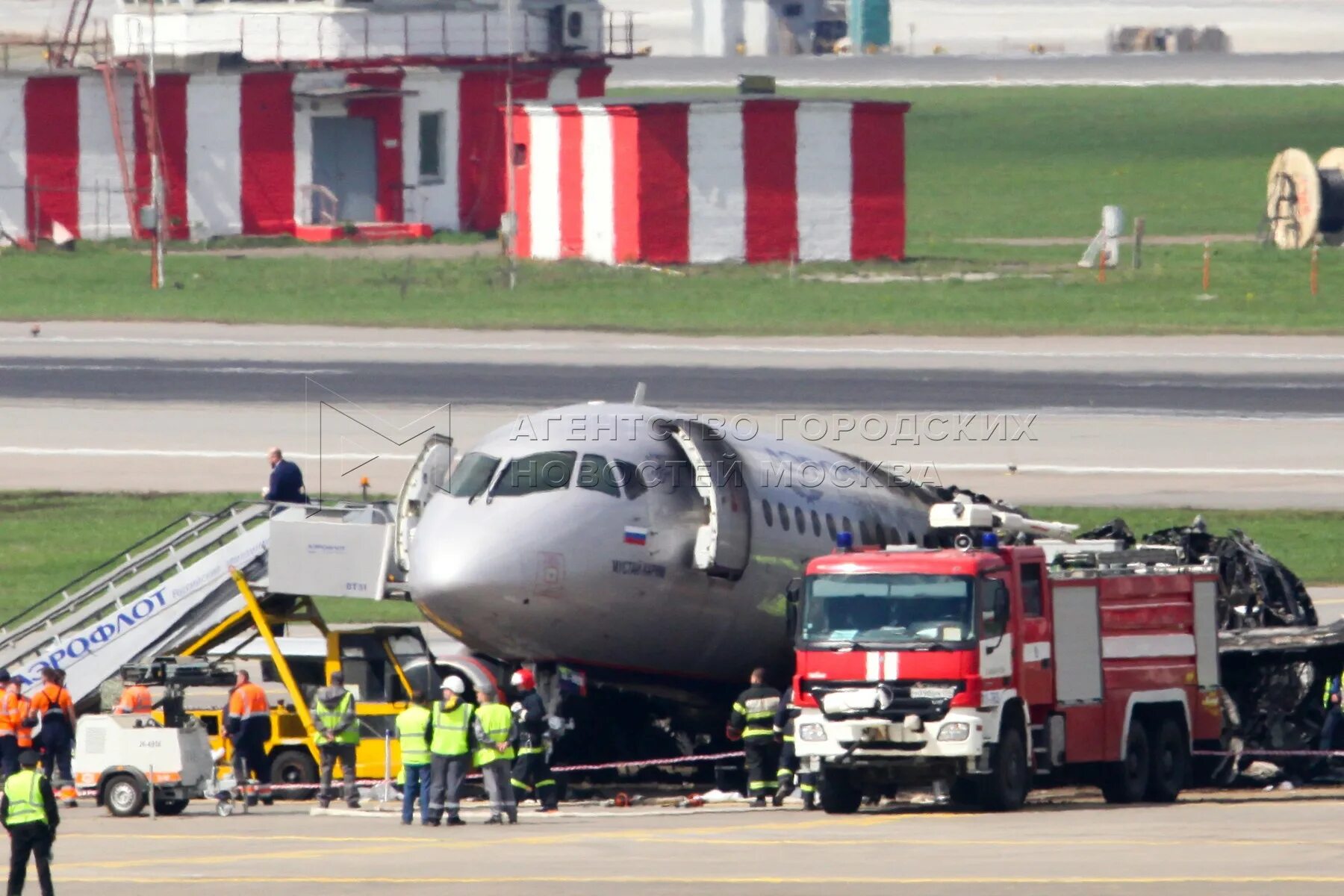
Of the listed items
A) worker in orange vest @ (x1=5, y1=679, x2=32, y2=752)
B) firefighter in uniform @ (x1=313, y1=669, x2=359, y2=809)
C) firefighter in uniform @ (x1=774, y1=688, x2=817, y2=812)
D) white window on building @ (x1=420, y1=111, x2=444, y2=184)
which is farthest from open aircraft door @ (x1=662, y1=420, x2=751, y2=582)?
white window on building @ (x1=420, y1=111, x2=444, y2=184)

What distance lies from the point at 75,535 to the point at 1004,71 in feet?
435


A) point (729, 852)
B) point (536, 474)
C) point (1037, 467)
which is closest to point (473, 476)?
point (536, 474)

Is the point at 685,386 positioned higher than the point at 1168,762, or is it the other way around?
the point at 685,386

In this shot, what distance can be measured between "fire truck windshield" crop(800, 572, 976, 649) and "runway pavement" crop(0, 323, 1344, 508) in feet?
72.4

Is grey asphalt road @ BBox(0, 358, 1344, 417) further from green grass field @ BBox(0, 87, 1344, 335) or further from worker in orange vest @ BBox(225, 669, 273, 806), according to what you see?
worker in orange vest @ BBox(225, 669, 273, 806)

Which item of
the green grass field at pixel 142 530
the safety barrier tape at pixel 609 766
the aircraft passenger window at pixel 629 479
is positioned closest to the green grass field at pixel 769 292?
the green grass field at pixel 142 530

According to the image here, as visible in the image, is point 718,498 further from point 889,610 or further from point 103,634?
point 103,634

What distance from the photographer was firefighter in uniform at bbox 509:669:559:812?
29766mm

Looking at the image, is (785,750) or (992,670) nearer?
(992,670)

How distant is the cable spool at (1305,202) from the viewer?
301 ft

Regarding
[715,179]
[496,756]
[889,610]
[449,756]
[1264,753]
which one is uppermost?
[715,179]

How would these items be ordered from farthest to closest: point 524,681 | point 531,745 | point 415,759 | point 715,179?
point 715,179
point 524,681
point 531,745
point 415,759

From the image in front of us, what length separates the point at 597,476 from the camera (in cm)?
3020

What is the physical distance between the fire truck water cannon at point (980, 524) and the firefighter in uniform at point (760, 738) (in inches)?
128
